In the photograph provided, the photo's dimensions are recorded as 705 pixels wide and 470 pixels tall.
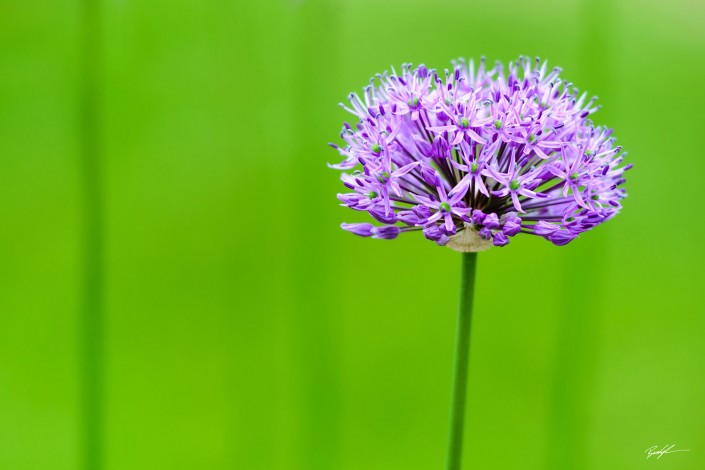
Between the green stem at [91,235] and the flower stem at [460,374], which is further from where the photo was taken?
the green stem at [91,235]

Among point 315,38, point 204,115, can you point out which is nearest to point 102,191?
point 204,115

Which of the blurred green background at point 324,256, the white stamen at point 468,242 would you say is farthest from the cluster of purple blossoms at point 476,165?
the blurred green background at point 324,256

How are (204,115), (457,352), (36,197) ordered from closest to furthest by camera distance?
(457,352) → (36,197) → (204,115)

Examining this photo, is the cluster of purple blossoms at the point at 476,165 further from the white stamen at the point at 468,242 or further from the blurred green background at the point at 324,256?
the blurred green background at the point at 324,256

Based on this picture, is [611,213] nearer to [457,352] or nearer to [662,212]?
[457,352]
